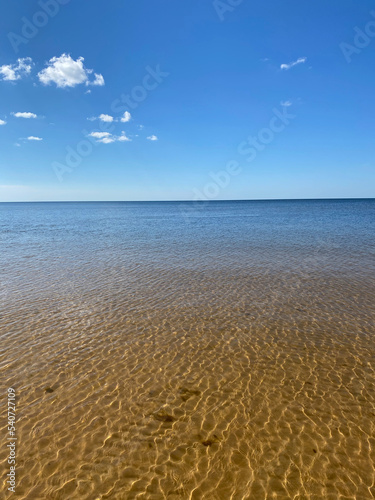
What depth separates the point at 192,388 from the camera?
24.6 ft

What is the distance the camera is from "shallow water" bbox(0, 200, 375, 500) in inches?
204

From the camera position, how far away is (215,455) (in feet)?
18.3

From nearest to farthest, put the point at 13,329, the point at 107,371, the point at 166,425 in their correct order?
1. the point at 166,425
2. the point at 107,371
3. the point at 13,329

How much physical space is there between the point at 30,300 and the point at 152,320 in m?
6.50

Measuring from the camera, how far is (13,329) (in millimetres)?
10414

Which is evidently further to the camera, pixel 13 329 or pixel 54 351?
pixel 13 329

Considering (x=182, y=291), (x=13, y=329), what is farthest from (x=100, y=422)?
(x=182, y=291)

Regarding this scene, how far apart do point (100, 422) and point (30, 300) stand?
9060mm

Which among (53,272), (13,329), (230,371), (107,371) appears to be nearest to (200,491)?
(230,371)

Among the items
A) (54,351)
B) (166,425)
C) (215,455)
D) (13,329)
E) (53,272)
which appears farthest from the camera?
(53,272)

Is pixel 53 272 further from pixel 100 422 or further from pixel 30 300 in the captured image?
pixel 100 422

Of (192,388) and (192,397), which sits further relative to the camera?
(192,388)

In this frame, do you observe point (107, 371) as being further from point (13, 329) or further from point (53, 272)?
point (53, 272)

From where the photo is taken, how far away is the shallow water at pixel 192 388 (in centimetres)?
518
